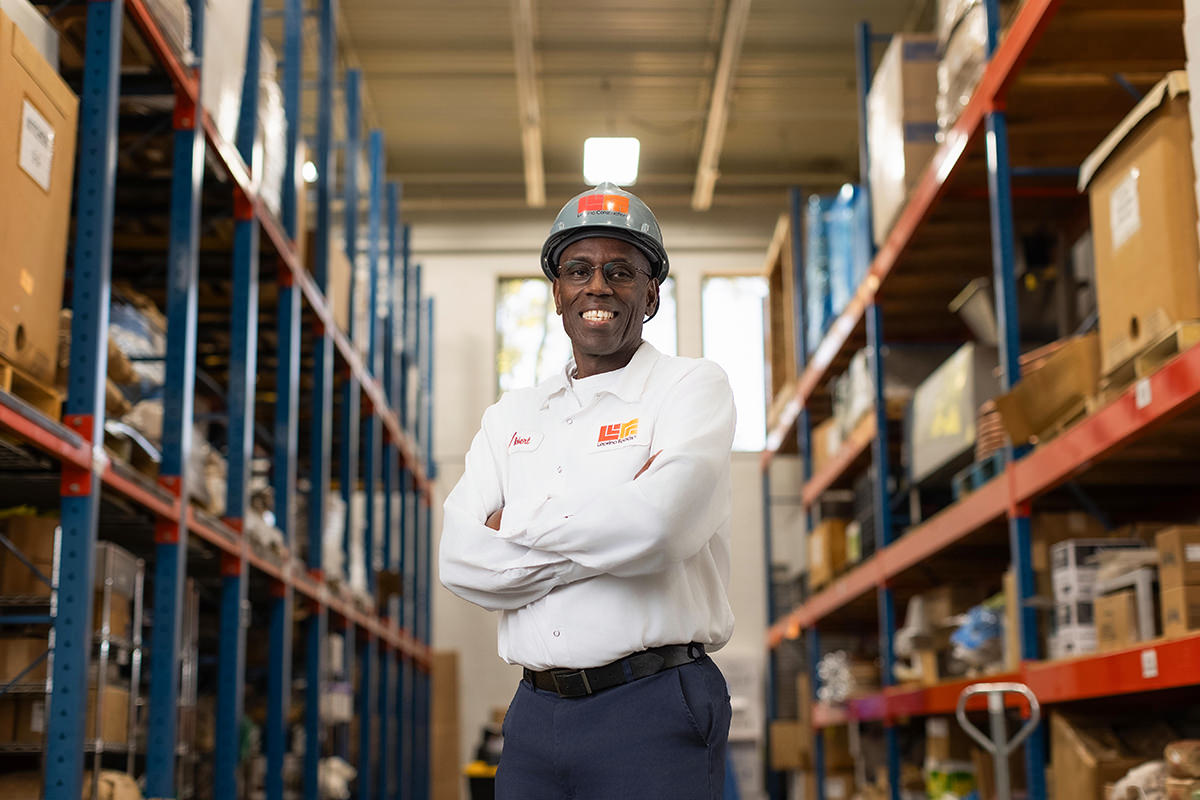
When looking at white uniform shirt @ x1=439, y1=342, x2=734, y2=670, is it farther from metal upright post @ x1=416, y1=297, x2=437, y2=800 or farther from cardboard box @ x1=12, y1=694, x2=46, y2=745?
metal upright post @ x1=416, y1=297, x2=437, y2=800

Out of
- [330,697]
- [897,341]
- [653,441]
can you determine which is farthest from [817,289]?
[653,441]

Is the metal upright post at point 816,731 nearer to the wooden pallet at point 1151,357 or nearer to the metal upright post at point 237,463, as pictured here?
the metal upright post at point 237,463

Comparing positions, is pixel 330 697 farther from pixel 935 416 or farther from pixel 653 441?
pixel 653 441

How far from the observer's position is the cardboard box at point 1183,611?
438cm

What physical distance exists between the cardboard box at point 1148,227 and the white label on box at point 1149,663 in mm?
971

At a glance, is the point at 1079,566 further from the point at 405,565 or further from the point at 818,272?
the point at 405,565

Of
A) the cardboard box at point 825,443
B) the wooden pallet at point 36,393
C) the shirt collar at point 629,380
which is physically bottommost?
the shirt collar at point 629,380

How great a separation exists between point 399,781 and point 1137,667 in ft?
31.8

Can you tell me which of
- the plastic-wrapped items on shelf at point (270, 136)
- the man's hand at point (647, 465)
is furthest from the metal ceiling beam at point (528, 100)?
the man's hand at point (647, 465)

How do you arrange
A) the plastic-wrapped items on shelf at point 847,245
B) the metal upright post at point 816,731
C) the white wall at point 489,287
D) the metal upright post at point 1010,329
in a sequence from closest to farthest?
the metal upright post at point 1010,329, the plastic-wrapped items on shelf at point 847,245, the metal upright post at point 816,731, the white wall at point 489,287

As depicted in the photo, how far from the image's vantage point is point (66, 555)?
4410 millimetres

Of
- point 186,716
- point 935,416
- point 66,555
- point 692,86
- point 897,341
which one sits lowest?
point 186,716

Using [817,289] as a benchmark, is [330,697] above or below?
below

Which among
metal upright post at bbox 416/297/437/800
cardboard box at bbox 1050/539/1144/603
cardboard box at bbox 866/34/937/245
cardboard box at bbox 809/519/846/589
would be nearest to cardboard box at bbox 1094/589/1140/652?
cardboard box at bbox 1050/539/1144/603
